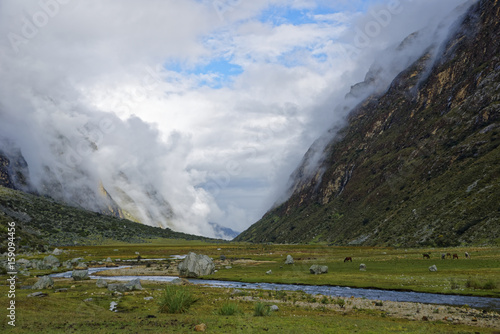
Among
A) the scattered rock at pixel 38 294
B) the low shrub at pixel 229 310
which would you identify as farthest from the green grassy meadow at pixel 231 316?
the scattered rock at pixel 38 294

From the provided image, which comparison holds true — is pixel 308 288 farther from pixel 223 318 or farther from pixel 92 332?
pixel 92 332

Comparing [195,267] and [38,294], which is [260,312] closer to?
[38,294]

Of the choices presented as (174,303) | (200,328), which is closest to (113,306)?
(174,303)

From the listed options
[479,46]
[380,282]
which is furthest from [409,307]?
[479,46]

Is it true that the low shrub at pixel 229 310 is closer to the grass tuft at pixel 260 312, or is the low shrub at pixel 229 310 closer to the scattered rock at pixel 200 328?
the grass tuft at pixel 260 312

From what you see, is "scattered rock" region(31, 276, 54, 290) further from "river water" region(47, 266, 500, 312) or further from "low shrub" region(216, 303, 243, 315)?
"low shrub" region(216, 303, 243, 315)

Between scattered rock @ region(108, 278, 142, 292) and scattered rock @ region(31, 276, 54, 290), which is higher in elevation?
scattered rock @ region(31, 276, 54, 290)

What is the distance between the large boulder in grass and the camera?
2951 inches

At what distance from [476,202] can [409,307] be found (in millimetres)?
94768

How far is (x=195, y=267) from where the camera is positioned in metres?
75.5

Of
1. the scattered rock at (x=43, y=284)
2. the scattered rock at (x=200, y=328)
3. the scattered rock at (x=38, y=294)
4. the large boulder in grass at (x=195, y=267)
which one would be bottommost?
the scattered rock at (x=200, y=328)

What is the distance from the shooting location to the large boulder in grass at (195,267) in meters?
75.0

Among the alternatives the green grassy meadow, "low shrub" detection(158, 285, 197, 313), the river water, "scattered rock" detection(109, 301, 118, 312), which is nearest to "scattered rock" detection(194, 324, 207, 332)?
the green grassy meadow

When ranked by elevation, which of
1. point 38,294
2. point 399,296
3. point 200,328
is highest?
point 38,294
